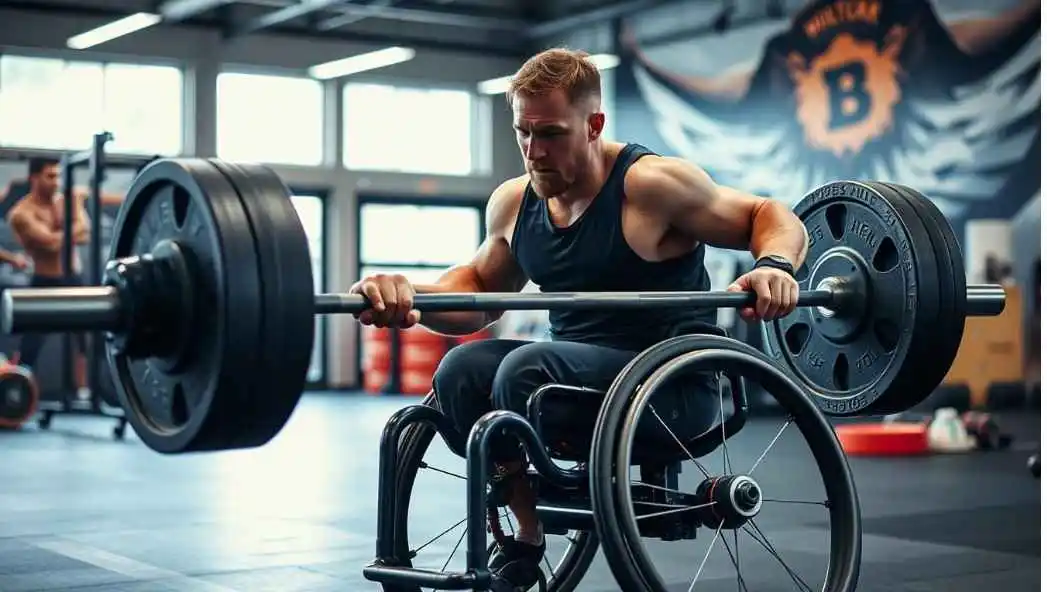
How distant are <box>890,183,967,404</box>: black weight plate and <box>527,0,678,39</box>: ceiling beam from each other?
9.08 m

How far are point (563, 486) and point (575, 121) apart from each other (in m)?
0.55

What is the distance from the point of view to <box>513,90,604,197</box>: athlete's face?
216 centimetres

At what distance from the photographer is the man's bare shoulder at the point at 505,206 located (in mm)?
2410

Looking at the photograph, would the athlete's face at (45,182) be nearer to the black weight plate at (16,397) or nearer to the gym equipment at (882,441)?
the black weight plate at (16,397)

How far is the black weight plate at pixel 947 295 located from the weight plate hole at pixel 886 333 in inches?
3.0

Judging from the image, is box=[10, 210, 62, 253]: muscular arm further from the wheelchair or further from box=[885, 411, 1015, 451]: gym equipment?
the wheelchair

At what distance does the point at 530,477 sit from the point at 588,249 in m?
0.36

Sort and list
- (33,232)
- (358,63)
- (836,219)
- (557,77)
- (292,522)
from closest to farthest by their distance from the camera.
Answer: (557,77) → (836,219) → (292,522) → (33,232) → (358,63)

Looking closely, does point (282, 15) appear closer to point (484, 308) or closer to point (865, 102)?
point (865, 102)

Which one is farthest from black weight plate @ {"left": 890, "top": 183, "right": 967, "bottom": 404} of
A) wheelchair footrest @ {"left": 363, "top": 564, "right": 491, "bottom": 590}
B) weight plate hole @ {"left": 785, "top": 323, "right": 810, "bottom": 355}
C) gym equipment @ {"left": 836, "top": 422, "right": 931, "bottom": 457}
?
gym equipment @ {"left": 836, "top": 422, "right": 931, "bottom": 457}

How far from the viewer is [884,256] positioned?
242 centimetres

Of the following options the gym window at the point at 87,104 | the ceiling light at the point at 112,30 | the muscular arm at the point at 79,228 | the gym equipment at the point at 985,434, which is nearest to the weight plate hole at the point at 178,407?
the gym equipment at the point at 985,434

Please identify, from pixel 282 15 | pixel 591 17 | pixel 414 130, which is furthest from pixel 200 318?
pixel 414 130

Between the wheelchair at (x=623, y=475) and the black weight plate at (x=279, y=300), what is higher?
the black weight plate at (x=279, y=300)
